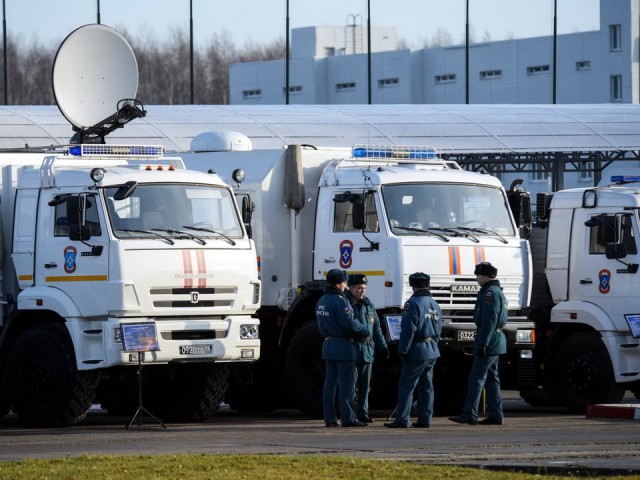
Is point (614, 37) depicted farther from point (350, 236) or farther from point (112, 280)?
point (112, 280)

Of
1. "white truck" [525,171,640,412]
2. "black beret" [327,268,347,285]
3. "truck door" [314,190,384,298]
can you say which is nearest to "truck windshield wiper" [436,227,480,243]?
"truck door" [314,190,384,298]

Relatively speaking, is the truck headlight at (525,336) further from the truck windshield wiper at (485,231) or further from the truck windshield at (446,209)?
the truck windshield at (446,209)

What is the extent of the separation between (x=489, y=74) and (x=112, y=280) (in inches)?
3307

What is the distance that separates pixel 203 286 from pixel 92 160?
2285 mm

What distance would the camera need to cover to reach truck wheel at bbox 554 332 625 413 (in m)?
21.5

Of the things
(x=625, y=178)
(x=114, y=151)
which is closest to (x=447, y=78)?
(x=625, y=178)

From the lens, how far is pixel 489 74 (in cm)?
10094

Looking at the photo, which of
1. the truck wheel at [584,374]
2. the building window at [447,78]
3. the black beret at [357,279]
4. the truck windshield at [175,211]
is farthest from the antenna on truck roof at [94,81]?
the building window at [447,78]

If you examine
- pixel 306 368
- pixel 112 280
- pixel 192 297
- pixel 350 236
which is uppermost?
pixel 350 236

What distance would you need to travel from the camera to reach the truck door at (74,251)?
1864 centimetres

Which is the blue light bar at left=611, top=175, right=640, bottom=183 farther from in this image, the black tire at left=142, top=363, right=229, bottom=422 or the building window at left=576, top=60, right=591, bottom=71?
the building window at left=576, top=60, right=591, bottom=71

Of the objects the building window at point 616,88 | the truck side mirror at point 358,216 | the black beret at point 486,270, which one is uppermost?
the building window at point 616,88

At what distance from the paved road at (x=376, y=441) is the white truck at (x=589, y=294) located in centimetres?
123

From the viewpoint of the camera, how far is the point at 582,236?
71.8ft
